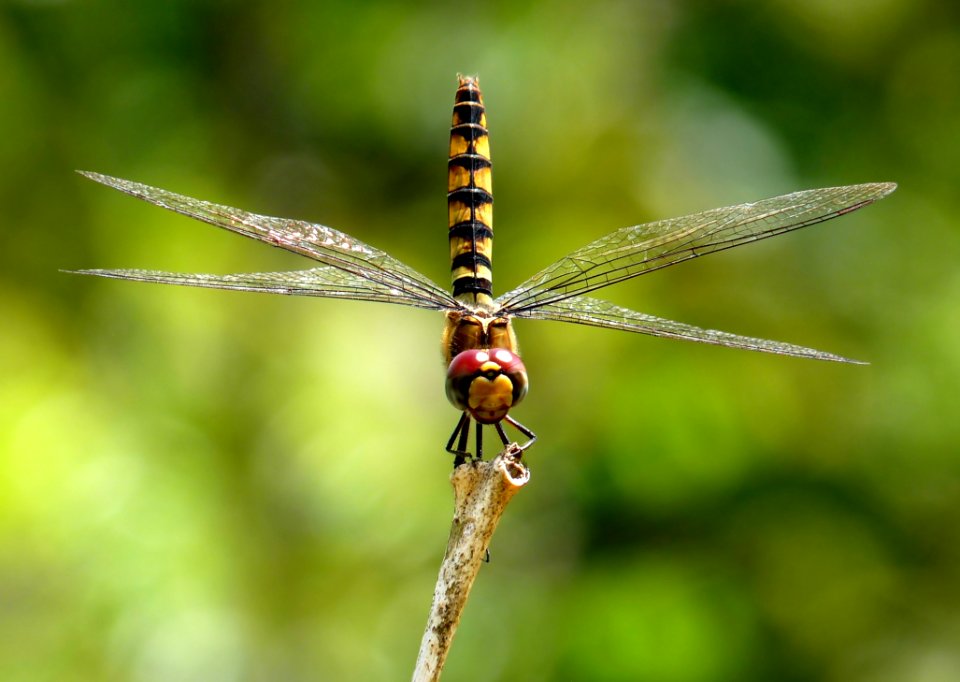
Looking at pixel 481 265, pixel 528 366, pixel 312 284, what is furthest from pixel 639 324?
pixel 528 366

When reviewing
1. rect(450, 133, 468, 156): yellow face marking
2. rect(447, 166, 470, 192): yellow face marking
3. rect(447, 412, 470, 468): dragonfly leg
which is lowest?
rect(447, 412, 470, 468): dragonfly leg

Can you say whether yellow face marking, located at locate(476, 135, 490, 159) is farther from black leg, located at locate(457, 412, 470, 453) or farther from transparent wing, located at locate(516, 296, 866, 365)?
black leg, located at locate(457, 412, 470, 453)

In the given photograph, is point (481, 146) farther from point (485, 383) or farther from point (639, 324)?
point (485, 383)

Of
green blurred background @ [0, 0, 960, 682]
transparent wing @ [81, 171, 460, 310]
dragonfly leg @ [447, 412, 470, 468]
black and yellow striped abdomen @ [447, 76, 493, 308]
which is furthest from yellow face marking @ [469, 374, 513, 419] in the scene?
green blurred background @ [0, 0, 960, 682]

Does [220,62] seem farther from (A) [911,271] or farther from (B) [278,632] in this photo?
(A) [911,271]

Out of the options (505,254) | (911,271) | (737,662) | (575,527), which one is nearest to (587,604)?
(575,527)

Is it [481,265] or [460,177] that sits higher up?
[460,177]
